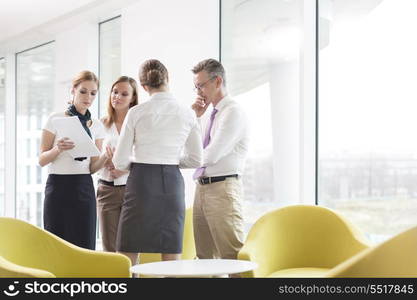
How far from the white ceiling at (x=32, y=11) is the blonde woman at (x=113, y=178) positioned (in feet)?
9.99

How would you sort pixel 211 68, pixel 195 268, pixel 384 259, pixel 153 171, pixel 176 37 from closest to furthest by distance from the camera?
pixel 384 259 < pixel 195 268 < pixel 153 171 < pixel 211 68 < pixel 176 37

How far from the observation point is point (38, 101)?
904 centimetres

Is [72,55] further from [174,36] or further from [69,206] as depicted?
[69,206]

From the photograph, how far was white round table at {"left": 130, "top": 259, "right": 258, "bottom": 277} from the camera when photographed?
9.29 feet

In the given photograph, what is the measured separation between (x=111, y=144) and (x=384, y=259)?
2149mm

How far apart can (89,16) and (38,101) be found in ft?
7.09

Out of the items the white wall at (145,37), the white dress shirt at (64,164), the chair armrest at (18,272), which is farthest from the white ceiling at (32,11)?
the chair armrest at (18,272)

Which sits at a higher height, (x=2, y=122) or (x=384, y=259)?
(x=2, y=122)

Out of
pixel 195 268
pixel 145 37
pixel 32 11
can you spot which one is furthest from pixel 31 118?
pixel 195 268

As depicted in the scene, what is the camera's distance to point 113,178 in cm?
412

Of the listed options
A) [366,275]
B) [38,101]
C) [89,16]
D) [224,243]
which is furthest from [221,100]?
[38,101]

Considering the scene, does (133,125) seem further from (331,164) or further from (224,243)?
(331,164)

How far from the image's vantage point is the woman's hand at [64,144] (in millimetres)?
3941

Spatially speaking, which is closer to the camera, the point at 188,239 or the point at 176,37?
the point at 188,239
